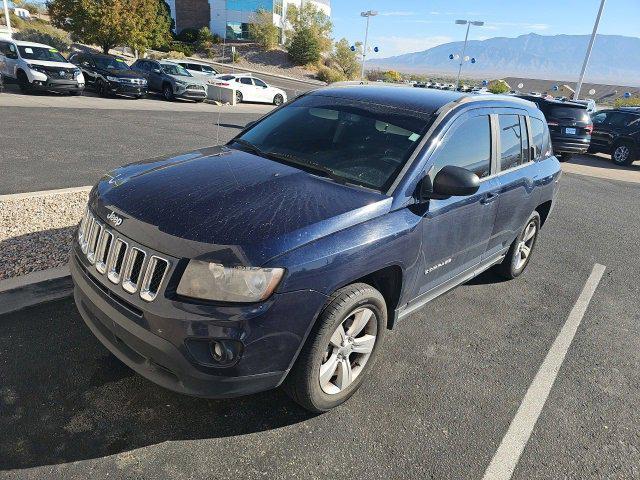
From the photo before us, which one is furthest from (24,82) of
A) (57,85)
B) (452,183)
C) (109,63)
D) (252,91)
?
(452,183)

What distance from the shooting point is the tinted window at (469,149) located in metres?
3.21

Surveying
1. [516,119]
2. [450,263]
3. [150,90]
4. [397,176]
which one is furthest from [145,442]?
[150,90]

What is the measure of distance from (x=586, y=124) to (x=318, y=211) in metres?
13.9

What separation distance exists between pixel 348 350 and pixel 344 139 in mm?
1543

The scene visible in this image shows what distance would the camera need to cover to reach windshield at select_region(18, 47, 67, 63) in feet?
54.6

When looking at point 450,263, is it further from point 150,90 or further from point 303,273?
point 150,90

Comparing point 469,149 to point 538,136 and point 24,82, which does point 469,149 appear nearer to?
point 538,136

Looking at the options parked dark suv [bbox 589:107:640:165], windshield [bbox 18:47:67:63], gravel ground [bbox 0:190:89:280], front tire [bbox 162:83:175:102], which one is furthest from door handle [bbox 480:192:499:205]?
front tire [bbox 162:83:175:102]

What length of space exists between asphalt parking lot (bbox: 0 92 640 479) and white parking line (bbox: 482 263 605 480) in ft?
0.13

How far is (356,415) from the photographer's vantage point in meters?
2.87

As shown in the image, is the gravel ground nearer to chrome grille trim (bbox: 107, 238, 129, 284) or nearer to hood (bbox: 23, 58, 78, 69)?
chrome grille trim (bbox: 107, 238, 129, 284)

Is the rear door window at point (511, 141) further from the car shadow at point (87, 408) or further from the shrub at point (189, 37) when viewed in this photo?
the shrub at point (189, 37)

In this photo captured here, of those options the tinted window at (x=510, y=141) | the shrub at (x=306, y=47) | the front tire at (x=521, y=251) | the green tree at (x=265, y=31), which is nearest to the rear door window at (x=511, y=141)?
the tinted window at (x=510, y=141)

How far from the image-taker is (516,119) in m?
4.24
